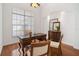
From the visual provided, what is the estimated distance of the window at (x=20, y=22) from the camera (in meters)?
1.43

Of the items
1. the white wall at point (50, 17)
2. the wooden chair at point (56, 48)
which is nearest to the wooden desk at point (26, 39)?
the white wall at point (50, 17)

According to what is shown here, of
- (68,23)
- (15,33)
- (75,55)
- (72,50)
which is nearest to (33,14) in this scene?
(15,33)

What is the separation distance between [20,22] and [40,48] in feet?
1.94

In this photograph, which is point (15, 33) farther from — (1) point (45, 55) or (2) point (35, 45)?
(1) point (45, 55)

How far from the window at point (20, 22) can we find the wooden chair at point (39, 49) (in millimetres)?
303

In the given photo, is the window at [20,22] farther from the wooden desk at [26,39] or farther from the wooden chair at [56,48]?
the wooden chair at [56,48]

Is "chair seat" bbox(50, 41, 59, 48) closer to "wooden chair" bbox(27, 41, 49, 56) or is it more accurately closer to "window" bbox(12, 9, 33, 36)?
"wooden chair" bbox(27, 41, 49, 56)

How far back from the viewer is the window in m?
1.43

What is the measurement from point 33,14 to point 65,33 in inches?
25.7

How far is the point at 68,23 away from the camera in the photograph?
146cm

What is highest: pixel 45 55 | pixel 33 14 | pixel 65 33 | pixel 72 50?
pixel 33 14

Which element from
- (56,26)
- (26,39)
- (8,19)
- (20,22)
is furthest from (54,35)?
(8,19)

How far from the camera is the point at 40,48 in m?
1.55

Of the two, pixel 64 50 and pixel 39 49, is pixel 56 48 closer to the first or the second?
pixel 64 50
